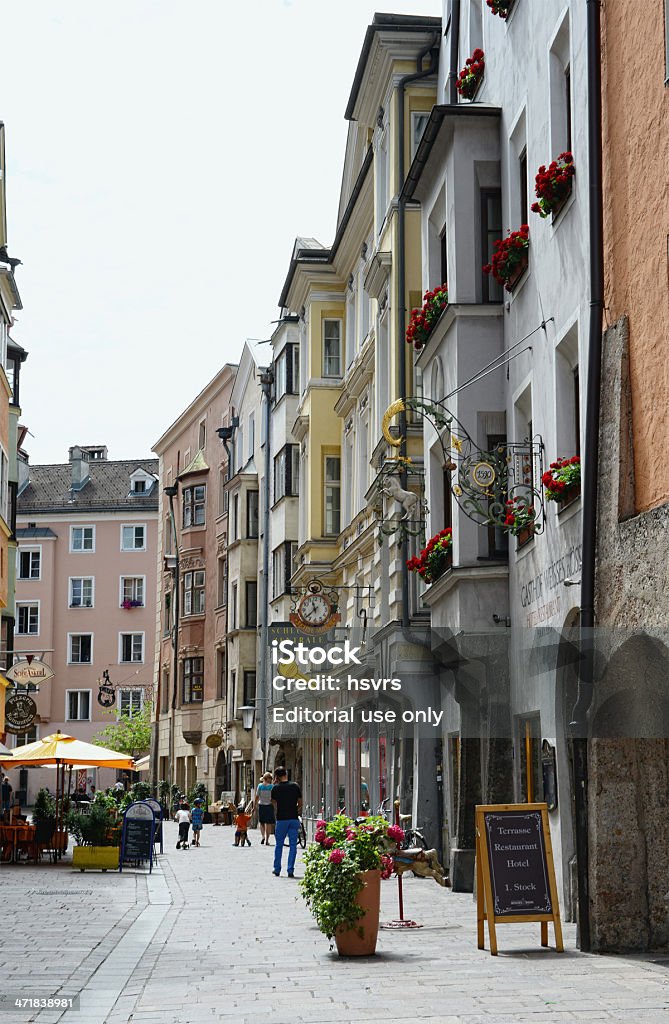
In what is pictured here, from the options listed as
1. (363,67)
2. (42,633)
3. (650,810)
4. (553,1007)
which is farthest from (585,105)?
(42,633)

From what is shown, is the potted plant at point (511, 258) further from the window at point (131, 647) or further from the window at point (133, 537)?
the window at point (133, 537)

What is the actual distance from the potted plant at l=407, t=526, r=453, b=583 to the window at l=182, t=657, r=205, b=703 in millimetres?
46193

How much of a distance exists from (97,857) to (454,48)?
16179mm

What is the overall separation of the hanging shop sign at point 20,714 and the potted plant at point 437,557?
19107 mm

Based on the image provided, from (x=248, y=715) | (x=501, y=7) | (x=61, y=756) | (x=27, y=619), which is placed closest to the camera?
(x=501, y=7)

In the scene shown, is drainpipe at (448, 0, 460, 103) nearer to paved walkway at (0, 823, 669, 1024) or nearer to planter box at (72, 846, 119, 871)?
paved walkway at (0, 823, 669, 1024)

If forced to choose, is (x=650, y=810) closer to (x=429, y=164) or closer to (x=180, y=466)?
(x=429, y=164)

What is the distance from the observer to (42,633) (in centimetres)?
8631

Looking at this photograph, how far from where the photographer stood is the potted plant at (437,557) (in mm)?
20688

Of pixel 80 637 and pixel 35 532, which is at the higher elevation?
pixel 35 532

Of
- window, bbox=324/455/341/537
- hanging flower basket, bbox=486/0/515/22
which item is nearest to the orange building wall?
hanging flower basket, bbox=486/0/515/22

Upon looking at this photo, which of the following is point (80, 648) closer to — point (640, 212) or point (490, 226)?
point (490, 226)

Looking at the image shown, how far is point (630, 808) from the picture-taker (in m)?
13.7

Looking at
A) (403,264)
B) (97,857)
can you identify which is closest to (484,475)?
(403,264)
